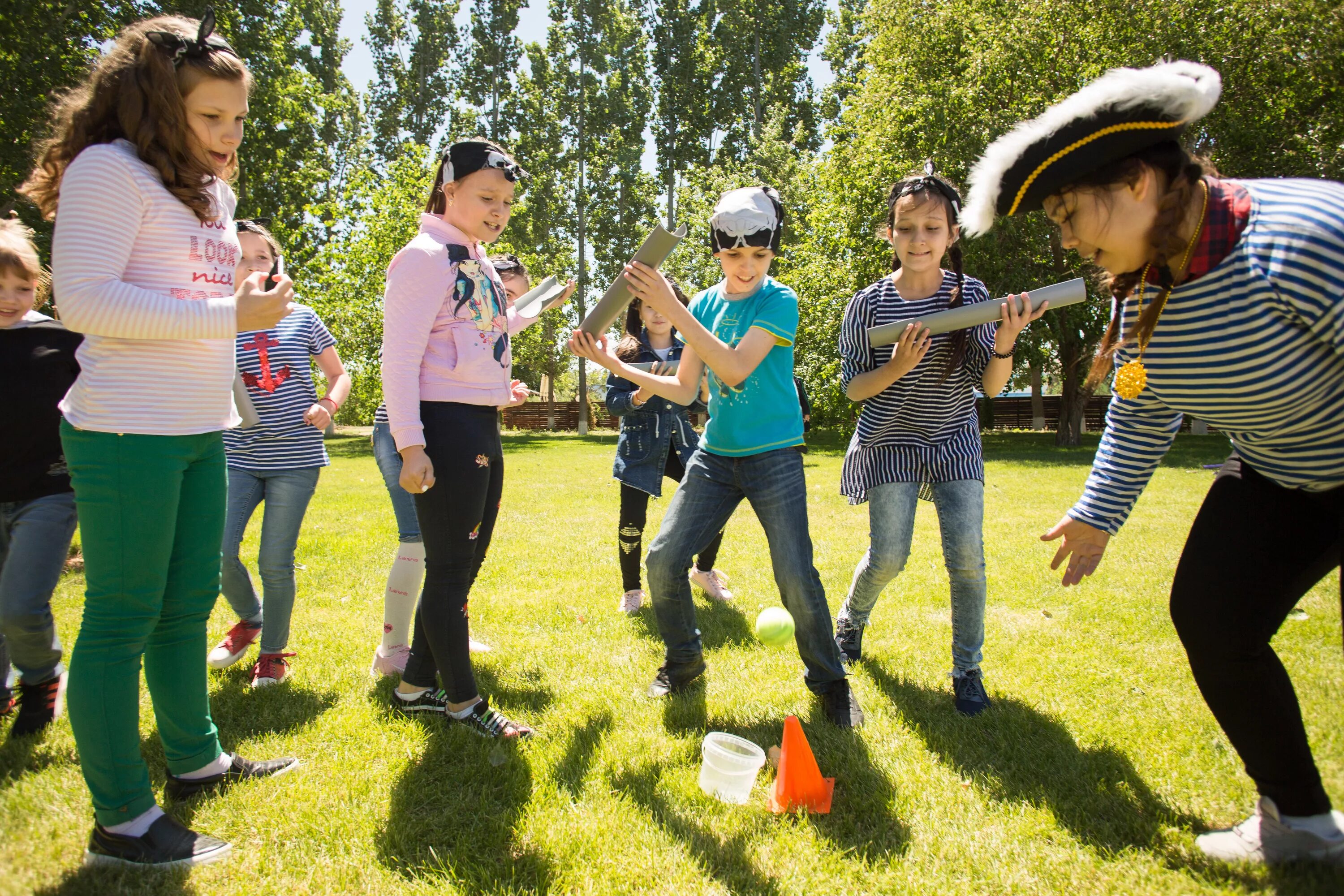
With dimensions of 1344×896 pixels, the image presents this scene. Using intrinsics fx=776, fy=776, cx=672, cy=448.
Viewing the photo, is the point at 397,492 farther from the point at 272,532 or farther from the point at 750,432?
the point at 750,432

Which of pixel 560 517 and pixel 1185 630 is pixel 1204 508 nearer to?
pixel 1185 630

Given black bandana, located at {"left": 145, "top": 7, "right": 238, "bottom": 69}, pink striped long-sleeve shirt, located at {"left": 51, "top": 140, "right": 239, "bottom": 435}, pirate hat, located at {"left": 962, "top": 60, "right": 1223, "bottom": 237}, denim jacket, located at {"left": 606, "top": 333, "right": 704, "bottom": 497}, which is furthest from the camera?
denim jacket, located at {"left": 606, "top": 333, "right": 704, "bottom": 497}

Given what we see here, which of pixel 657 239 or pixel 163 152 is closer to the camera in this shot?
pixel 163 152

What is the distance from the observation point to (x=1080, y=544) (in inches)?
111

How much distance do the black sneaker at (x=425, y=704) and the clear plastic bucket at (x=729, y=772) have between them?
1.37 meters

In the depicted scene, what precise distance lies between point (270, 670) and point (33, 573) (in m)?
1.20

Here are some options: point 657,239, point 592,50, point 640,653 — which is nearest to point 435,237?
point 657,239

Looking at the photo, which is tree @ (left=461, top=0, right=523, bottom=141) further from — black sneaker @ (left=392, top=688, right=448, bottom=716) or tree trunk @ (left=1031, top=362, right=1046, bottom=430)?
black sneaker @ (left=392, top=688, right=448, bottom=716)

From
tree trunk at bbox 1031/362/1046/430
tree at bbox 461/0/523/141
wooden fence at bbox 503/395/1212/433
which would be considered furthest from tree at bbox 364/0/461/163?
tree trunk at bbox 1031/362/1046/430

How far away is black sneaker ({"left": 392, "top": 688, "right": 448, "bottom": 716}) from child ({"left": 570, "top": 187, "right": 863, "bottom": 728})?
114 cm

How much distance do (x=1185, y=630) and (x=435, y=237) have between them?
3.14m

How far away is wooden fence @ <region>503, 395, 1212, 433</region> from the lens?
3988 centimetres

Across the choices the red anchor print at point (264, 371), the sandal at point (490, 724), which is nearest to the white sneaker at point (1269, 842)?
the sandal at point (490, 724)

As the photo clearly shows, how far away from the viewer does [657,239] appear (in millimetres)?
2947
